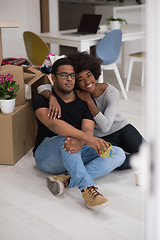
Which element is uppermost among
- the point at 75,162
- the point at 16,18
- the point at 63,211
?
the point at 16,18

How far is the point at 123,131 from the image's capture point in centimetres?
228

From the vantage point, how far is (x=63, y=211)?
1784mm

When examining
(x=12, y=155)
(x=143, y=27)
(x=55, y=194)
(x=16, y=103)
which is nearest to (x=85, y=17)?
(x=16, y=103)

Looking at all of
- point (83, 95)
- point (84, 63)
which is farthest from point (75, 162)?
point (84, 63)

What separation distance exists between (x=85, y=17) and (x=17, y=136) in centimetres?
221

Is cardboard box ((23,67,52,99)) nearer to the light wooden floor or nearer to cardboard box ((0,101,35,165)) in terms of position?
cardboard box ((0,101,35,165))

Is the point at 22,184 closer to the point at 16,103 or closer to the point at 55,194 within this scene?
the point at 55,194

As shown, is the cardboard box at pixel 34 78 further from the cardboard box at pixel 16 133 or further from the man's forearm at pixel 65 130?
the man's forearm at pixel 65 130

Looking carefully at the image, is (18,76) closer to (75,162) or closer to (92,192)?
(75,162)

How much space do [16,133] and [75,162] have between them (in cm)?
62

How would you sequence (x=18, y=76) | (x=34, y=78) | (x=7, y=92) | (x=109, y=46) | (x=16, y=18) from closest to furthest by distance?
(x=7, y=92) < (x=18, y=76) < (x=34, y=78) < (x=109, y=46) < (x=16, y=18)

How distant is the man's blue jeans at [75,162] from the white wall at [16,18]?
2771 millimetres

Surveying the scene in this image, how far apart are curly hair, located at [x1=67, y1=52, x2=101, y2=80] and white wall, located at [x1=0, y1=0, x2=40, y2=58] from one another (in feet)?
8.68

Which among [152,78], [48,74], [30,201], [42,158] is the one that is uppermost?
[152,78]
